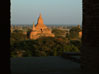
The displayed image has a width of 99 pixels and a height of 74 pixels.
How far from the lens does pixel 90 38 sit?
14.7 ft

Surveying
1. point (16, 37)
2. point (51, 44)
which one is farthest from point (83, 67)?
point (16, 37)

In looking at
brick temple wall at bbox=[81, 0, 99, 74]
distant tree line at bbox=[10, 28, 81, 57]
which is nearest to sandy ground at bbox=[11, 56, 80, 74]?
brick temple wall at bbox=[81, 0, 99, 74]

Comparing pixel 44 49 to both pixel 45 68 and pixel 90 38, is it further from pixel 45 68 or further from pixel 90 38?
pixel 90 38

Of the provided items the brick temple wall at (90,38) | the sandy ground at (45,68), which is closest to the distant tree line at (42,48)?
the sandy ground at (45,68)

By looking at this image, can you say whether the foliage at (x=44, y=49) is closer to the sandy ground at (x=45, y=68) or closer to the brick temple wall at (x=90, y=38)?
the sandy ground at (x=45, y=68)

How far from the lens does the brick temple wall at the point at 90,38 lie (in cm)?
438

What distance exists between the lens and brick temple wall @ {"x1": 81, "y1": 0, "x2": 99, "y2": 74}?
4.38 m

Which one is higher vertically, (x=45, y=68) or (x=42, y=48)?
(x=45, y=68)

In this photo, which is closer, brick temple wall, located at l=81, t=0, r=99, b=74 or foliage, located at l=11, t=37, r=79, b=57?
brick temple wall, located at l=81, t=0, r=99, b=74

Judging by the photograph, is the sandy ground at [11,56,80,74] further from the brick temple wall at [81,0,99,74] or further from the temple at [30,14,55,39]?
the temple at [30,14,55,39]

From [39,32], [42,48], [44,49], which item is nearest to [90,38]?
[44,49]

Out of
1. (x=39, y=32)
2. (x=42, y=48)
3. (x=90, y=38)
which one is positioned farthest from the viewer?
(x=39, y=32)

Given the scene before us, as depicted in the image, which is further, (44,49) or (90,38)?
(44,49)

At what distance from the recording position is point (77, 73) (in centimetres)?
462
